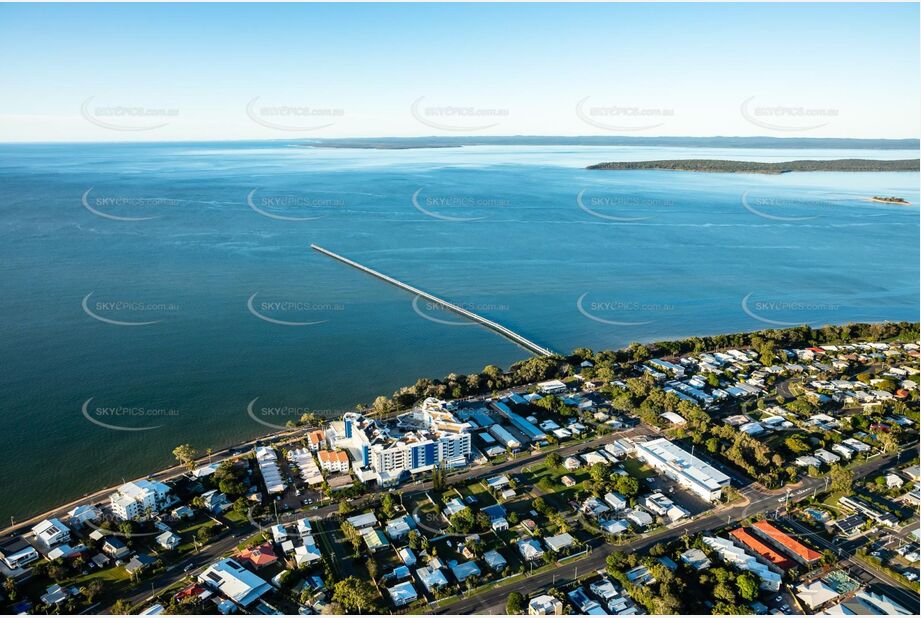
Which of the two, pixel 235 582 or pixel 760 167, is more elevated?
pixel 760 167

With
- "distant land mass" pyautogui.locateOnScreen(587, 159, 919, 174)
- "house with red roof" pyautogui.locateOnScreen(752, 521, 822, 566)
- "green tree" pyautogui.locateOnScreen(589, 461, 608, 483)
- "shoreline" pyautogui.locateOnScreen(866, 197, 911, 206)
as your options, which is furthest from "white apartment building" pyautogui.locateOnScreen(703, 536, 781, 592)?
"distant land mass" pyautogui.locateOnScreen(587, 159, 919, 174)

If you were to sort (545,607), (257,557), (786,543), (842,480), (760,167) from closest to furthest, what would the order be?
(545,607), (257,557), (786,543), (842,480), (760,167)

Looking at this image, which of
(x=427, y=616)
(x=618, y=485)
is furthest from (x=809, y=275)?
(x=427, y=616)

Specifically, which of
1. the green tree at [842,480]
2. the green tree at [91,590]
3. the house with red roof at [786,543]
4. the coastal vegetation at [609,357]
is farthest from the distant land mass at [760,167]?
the green tree at [91,590]

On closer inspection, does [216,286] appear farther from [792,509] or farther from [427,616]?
[792,509]

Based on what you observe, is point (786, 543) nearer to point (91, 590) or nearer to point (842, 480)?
point (842, 480)

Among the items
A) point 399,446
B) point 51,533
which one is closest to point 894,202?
point 399,446
